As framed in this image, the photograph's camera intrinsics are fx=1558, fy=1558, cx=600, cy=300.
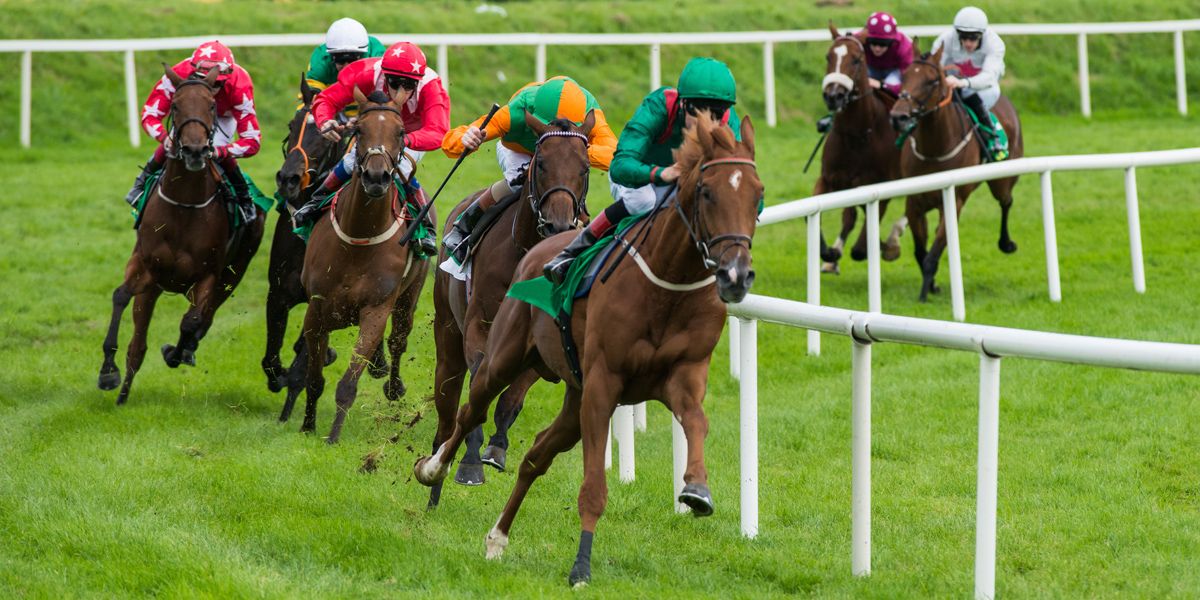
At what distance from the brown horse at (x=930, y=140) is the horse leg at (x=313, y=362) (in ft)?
16.2

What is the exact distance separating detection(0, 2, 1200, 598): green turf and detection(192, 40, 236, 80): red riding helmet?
1899 mm

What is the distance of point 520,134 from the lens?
24.7ft

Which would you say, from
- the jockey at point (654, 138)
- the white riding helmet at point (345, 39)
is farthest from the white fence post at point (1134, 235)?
the jockey at point (654, 138)

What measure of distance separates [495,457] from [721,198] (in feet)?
8.60

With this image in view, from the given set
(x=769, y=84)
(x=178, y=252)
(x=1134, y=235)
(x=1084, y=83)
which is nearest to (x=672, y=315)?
(x=178, y=252)

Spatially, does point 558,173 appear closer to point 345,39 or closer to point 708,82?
point 708,82

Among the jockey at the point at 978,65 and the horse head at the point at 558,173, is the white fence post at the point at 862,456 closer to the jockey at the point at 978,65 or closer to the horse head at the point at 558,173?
the horse head at the point at 558,173

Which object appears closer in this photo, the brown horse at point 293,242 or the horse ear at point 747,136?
the horse ear at point 747,136

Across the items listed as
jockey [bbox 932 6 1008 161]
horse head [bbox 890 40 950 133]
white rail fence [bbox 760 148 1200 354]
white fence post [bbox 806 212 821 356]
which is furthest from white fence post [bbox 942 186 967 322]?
jockey [bbox 932 6 1008 161]

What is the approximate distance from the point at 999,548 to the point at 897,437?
1.98 m

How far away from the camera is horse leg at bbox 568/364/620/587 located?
550 cm

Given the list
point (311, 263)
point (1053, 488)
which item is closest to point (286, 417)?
point (311, 263)

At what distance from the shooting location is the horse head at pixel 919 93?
11742 millimetres

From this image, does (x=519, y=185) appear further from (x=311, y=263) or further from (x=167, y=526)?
(x=167, y=526)
